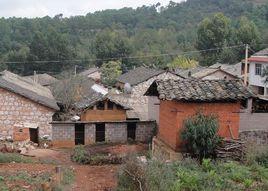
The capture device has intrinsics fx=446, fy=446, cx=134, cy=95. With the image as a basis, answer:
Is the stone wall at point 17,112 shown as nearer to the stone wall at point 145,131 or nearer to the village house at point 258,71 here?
the stone wall at point 145,131

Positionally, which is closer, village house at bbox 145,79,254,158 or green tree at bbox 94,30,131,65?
village house at bbox 145,79,254,158

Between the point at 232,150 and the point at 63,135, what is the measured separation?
11.8m

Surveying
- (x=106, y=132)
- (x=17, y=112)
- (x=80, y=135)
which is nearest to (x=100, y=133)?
(x=106, y=132)

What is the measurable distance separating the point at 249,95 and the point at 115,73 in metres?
40.5

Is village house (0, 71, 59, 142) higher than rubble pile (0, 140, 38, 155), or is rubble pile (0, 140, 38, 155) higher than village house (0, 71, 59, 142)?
village house (0, 71, 59, 142)

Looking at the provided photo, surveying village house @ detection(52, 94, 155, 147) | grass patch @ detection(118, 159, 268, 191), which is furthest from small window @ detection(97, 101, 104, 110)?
grass patch @ detection(118, 159, 268, 191)

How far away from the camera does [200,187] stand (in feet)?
36.9

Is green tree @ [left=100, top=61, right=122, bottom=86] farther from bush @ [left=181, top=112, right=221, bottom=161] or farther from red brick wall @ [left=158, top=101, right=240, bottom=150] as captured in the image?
bush @ [left=181, top=112, right=221, bottom=161]

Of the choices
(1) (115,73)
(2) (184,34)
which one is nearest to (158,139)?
(1) (115,73)

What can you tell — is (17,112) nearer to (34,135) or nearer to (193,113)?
(34,135)

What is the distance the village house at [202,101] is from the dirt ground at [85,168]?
2232 millimetres

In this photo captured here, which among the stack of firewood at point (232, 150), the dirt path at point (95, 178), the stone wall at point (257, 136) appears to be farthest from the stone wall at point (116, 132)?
the stack of firewood at point (232, 150)

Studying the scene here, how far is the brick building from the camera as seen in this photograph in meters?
16.8

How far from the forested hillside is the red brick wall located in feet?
162
